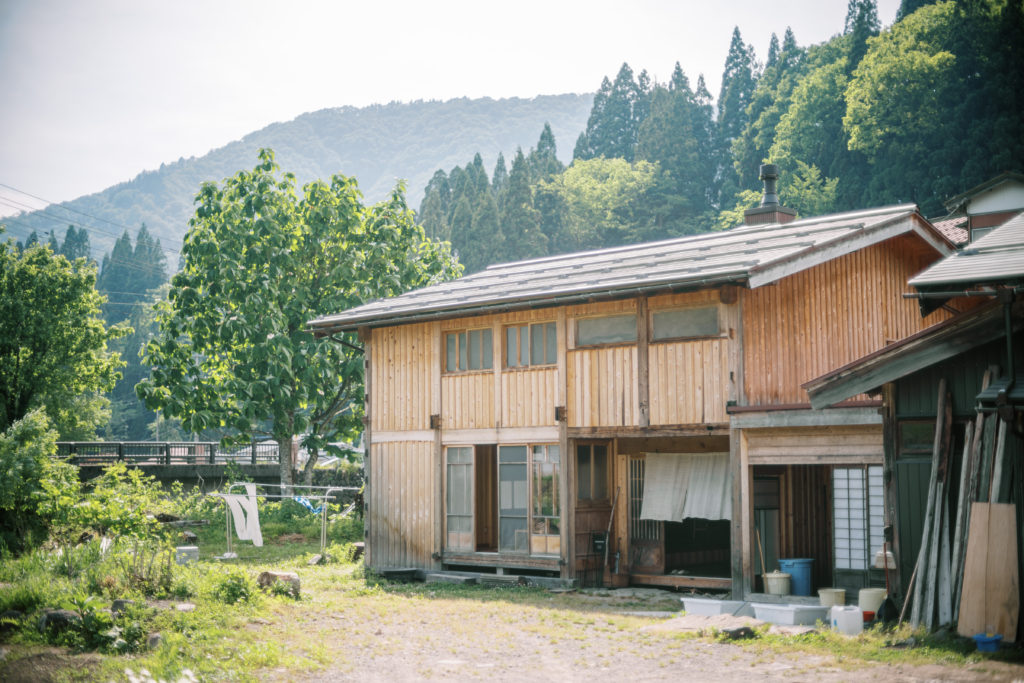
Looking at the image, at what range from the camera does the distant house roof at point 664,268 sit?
50.4 feet

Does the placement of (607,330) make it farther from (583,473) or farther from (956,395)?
(956,395)

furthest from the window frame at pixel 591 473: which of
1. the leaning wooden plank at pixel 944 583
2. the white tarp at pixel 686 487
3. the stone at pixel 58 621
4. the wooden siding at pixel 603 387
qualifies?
the stone at pixel 58 621

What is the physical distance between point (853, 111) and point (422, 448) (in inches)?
1615

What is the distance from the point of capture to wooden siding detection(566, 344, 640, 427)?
55.2 feet

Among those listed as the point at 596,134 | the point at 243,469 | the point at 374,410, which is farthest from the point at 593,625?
the point at 596,134

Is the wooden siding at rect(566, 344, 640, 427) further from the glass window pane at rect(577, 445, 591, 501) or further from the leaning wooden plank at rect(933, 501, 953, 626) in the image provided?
the leaning wooden plank at rect(933, 501, 953, 626)

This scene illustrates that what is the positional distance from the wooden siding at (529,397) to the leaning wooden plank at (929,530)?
7.25 meters

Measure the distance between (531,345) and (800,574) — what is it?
6249mm

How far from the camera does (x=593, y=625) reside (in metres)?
13.0

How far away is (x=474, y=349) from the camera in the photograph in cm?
1928

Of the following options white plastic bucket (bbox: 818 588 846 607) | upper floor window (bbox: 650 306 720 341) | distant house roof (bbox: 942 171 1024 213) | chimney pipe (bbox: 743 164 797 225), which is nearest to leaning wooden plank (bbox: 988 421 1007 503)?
white plastic bucket (bbox: 818 588 846 607)

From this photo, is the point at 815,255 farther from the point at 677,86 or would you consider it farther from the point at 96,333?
the point at 677,86

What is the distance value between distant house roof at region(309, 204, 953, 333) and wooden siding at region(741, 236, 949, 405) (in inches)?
22.4

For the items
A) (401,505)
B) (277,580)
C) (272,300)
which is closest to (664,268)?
(401,505)
